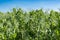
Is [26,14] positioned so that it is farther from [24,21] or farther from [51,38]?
[51,38]

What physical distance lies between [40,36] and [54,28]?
8.29 feet

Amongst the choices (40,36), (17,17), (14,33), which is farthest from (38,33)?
(17,17)

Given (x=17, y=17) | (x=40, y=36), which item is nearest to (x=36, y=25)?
(x=40, y=36)

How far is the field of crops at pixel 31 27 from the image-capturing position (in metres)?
31.6

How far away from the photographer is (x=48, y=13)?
4000 centimetres

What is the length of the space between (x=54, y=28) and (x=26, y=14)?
30.2 ft

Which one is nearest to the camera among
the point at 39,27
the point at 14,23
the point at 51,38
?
the point at 51,38

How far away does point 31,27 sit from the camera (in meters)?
33.8

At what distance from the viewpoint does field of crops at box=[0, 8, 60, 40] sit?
31.6 meters

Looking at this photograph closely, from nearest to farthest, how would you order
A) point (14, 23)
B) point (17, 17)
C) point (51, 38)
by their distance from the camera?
point (51, 38) < point (14, 23) < point (17, 17)

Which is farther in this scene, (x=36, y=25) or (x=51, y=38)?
(x=36, y=25)

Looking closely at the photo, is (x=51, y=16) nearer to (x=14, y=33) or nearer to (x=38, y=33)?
(x=38, y=33)

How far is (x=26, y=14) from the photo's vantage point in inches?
1578

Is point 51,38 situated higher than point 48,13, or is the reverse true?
point 48,13
